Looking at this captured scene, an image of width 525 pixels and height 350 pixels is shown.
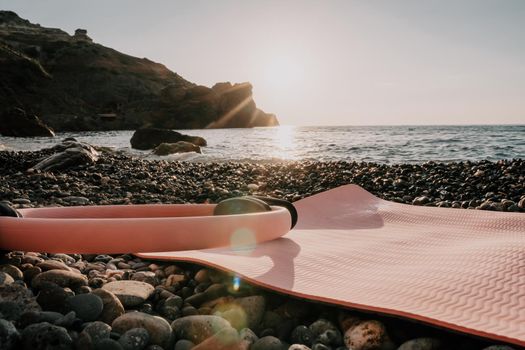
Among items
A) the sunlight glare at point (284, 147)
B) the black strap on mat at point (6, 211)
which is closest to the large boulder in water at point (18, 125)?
the sunlight glare at point (284, 147)

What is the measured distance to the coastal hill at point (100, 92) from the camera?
73062mm

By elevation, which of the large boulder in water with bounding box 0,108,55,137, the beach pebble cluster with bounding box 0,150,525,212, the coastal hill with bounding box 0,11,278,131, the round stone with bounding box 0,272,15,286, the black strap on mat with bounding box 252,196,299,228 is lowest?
the beach pebble cluster with bounding box 0,150,525,212

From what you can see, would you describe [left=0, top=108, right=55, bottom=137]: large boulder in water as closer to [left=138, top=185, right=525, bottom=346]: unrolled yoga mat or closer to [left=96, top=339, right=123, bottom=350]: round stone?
[left=138, top=185, right=525, bottom=346]: unrolled yoga mat

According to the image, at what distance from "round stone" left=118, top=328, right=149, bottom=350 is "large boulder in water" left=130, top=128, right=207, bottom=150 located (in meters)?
19.4

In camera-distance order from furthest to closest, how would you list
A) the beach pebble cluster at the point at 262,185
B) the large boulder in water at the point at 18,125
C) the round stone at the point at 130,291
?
1. the large boulder in water at the point at 18,125
2. the beach pebble cluster at the point at 262,185
3. the round stone at the point at 130,291

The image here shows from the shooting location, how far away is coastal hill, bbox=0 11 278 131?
7306cm

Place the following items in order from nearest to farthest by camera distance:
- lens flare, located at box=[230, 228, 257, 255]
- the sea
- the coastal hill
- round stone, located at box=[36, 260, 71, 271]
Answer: round stone, located at box=[36, 260, 71, 271], lens flare, located at box=[230, 228, 257, 255], the sea, the coastal hill

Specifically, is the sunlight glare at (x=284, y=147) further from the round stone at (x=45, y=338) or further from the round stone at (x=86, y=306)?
the round stone at (x=45, y=338)

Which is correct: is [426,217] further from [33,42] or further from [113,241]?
[33,42]

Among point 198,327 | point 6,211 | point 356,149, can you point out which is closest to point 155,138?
point 356,149

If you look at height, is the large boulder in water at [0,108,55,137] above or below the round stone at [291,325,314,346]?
above

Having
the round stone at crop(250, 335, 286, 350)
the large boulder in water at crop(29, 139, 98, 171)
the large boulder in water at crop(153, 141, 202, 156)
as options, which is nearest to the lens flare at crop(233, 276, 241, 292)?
the round stone at crop(250, 335, 286, 350)

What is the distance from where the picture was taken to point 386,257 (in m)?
2.05

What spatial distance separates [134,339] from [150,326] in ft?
0.26
